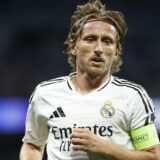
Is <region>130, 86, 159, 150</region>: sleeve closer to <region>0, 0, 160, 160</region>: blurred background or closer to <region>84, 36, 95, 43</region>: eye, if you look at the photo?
<region>84, 36, 95, 43</region>: eye

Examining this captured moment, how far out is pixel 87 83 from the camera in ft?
11.1

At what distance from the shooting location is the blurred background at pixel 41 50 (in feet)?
26.0

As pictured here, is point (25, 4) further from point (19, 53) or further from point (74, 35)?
point (74, 35)

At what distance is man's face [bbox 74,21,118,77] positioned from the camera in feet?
10.6

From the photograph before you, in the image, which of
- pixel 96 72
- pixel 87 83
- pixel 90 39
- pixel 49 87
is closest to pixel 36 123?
pixel 49 87

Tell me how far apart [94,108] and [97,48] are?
341 millimetres

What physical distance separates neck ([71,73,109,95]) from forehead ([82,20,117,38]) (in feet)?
0.83

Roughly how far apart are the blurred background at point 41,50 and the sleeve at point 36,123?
390 cm

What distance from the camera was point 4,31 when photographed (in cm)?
955

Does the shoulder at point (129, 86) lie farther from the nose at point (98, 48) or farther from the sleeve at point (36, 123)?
the sleeve at point (36, 123)

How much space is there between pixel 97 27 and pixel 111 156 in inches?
30.2

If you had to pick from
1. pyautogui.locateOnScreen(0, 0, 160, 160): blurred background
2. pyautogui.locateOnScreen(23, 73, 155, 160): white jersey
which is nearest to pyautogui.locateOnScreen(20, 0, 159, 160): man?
pyautogui.locateOnScreen(23, 73, 155, 160): white jersey

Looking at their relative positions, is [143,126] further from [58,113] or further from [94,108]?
[58,113]

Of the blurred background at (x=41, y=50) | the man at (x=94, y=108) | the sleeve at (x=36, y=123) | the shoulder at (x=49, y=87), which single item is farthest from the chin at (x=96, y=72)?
the blurred background at (x=41, y=50)
